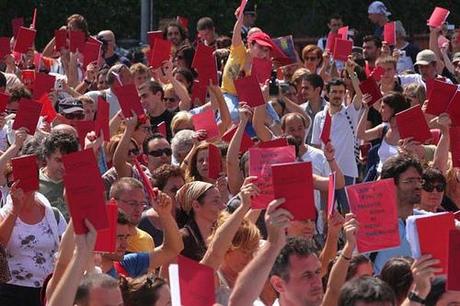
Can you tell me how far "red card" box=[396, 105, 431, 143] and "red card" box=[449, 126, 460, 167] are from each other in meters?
0.22

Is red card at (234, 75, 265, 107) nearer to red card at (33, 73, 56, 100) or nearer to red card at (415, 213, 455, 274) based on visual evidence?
red card at (33, 73, 56, 100)

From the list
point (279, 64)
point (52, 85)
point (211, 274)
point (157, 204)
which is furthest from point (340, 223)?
point (279, 64)

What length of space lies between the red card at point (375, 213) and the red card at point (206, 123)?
3745 millimetres

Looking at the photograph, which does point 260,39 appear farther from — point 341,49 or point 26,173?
point 26,173

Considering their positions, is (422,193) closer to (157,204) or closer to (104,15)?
(157,204)

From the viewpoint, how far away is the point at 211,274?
663 cm

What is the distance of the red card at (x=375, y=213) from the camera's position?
7887 mm

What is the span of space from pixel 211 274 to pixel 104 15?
62.4 feet

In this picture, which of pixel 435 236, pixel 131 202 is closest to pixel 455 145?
pixel 131 202

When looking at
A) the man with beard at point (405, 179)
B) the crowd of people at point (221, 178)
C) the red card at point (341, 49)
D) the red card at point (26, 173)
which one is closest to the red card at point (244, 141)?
the crowd of people at point (221, 178)

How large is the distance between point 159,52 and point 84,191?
848 centimetres

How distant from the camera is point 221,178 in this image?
10648 millimetres

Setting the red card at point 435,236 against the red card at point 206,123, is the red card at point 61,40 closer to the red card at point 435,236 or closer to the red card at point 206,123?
the red card at point 206,123

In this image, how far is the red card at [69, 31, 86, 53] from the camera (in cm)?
1584
